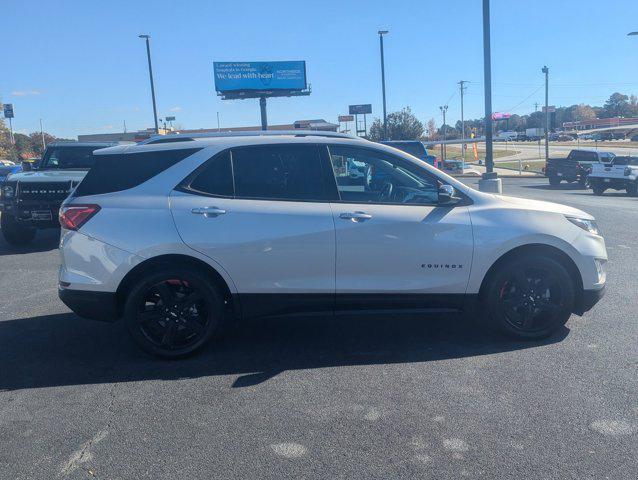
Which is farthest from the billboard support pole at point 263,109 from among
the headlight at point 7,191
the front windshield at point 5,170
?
the headlight at point 7,191

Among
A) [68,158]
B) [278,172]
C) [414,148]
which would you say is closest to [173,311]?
[278,172]

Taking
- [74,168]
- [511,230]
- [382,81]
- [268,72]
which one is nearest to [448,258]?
[511,230]

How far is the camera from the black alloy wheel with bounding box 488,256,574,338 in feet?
17.2

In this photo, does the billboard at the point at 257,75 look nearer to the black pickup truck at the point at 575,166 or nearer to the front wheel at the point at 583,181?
the black pickup truck at the point at 575,166

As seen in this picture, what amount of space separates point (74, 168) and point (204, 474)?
9.78 metres

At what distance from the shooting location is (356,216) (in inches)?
199

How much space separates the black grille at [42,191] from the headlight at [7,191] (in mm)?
271

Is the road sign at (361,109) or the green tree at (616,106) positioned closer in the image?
the road sign at (361,109)

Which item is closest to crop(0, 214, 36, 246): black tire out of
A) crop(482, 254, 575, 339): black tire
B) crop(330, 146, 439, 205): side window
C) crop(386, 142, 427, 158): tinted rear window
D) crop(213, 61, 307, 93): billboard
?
crop(330, 146, 439, 205): side window

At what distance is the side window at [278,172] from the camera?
5.14 m

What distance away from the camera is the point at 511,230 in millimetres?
5199

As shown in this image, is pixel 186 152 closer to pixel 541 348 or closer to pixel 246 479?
pixel 246 479

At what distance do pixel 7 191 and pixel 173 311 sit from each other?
712 centimetres

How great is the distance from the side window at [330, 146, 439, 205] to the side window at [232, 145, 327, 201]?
200mm
